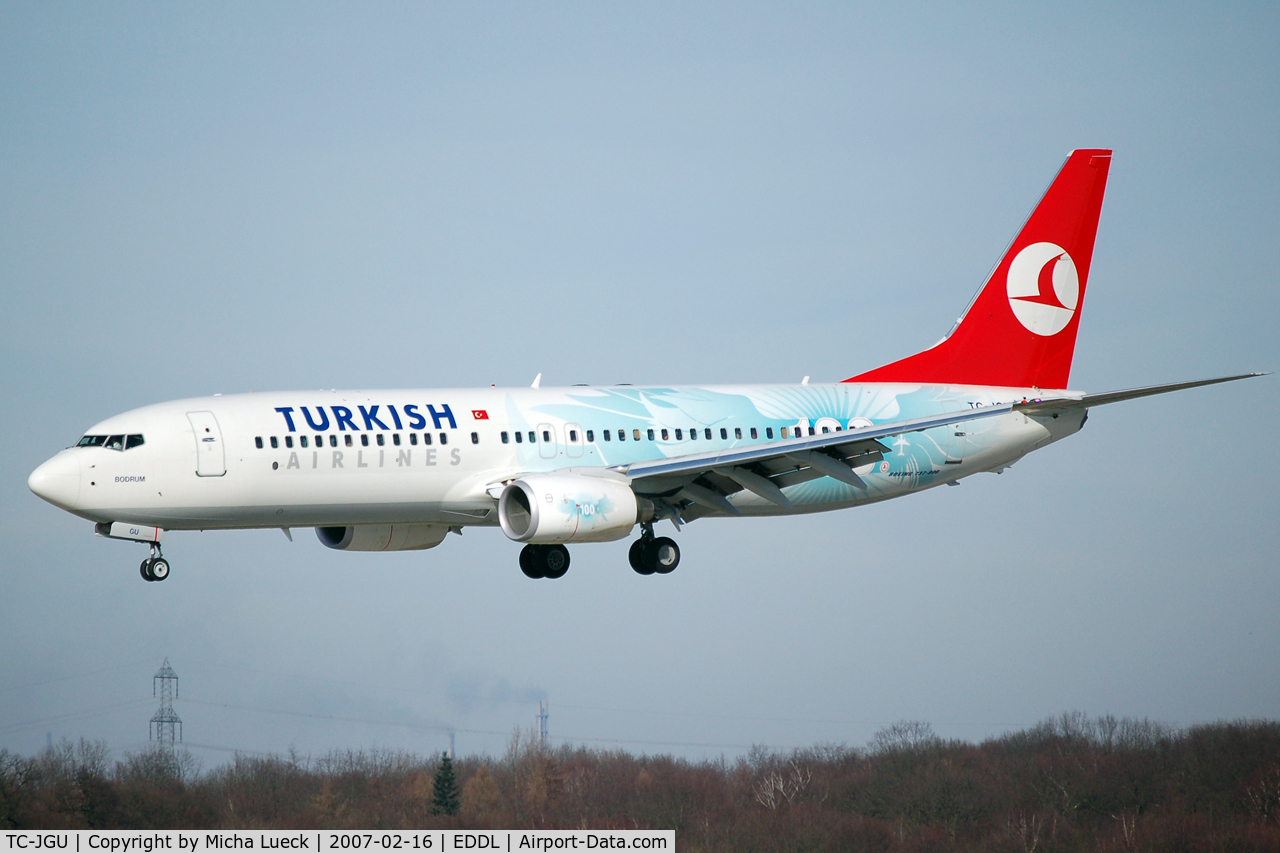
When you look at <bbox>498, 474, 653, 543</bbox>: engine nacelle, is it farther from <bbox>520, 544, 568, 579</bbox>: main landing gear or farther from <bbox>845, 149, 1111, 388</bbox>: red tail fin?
<bbox>845, 149, 1111, 388</bbox>: red tail fin

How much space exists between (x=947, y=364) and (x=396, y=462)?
60.0ft

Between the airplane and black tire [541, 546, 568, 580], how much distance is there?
0.18 feet

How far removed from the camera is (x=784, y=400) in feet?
131

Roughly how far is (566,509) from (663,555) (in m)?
6.39

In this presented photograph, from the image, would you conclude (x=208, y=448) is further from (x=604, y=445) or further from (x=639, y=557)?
(x=639, y=557)

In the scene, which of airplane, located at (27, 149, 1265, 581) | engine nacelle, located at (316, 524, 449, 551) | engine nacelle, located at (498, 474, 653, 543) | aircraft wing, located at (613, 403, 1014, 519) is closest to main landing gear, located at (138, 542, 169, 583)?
airplane, located at (27, 149, 1265, 581)

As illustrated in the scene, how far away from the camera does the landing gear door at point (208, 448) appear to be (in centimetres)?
3203

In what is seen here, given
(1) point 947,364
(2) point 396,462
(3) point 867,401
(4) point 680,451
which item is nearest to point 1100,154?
(1) point 947,364

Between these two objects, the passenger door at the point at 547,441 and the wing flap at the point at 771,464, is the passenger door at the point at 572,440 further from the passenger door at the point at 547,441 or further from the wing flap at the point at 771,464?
the wing flap at the point at 771,464

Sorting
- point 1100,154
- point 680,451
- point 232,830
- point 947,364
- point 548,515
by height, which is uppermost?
point 1100,154

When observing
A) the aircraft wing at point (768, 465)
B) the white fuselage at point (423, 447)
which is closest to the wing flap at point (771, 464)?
the aircraft wing at point (768, 465)

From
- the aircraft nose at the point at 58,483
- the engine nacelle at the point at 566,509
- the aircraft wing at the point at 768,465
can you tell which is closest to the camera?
the aircraft nose at the point at 58,483

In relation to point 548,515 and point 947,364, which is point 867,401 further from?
point 548,515

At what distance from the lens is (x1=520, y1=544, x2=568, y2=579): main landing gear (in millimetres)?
38688
